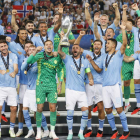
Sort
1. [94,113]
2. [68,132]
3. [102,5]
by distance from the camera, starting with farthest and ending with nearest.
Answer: [102,5]
[94,113]
[68,132]

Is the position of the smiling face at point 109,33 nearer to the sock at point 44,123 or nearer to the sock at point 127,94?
the sock at point 127,94

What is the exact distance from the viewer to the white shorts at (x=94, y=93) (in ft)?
22.7

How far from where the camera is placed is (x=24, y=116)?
6883 millimetres

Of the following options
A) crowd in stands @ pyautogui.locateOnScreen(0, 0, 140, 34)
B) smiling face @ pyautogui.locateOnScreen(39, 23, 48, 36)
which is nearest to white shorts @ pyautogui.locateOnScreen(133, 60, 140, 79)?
smiling face @ pyautogui.locateOnScreen(39, 23, 48, 36)

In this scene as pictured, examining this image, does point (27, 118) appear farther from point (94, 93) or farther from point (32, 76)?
point (94, 93)

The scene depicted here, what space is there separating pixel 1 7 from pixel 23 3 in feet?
3.02

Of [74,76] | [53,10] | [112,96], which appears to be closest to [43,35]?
[74,76]

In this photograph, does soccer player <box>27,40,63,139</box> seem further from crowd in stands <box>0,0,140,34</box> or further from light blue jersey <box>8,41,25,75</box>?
crowd in stands <box>0,0,140,34</box>

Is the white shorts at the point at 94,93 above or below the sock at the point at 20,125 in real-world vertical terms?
above

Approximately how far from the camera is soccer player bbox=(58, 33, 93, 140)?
262 inches

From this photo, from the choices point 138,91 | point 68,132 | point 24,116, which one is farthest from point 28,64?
point 138,91

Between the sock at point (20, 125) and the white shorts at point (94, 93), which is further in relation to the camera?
the sock at point (20, 125)

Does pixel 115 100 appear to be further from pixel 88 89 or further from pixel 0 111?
pixel 0 111

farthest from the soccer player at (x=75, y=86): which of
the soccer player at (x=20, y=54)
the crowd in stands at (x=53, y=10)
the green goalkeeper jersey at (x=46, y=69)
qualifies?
the crowd in stands at (x=53, y=10)
